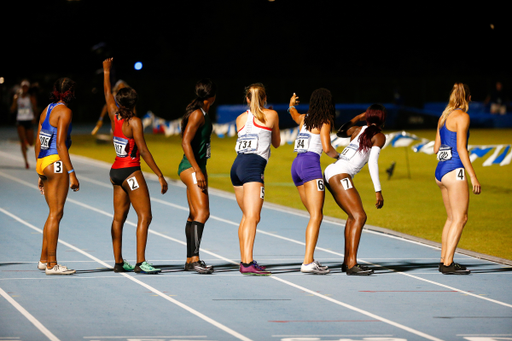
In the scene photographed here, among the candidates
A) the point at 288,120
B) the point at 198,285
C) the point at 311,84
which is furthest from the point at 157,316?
the point at 311,84

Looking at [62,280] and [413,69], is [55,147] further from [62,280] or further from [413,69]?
[413,69]

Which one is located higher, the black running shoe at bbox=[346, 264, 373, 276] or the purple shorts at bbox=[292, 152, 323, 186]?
the purple shorts at bbox=[292, 152, 323, 186]

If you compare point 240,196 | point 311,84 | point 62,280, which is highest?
point 311,84

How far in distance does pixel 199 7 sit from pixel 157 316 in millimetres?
51951

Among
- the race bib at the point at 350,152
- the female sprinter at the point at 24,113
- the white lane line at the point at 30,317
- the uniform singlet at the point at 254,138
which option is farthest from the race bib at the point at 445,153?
the female sprinter at the point at 24,113

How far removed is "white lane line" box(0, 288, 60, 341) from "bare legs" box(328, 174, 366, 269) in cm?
331

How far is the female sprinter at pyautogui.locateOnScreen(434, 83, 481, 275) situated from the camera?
8.07 meters

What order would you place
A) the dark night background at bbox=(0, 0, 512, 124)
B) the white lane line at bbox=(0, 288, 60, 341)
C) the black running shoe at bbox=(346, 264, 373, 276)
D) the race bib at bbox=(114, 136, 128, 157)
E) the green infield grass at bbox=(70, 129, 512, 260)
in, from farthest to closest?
the dark night background at bbox=(0, 0, 512, 124)
the green infield grass at bbox=(70, 129, 512, 260)
the black running shoe at bbox=(346, 264, 373, 276)
the race bib at bbox=(114, 136, 128, 157)
the white lane line at bbox=(0, 288, 60, 341)

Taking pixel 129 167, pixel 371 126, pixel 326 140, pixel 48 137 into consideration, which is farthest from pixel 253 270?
pixel 48 137

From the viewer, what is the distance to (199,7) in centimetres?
5662

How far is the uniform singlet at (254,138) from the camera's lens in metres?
7.93

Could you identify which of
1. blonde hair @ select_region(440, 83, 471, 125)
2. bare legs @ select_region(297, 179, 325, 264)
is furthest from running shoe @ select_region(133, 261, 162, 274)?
blonde hair @ select_region(440, 83, 471, 125)

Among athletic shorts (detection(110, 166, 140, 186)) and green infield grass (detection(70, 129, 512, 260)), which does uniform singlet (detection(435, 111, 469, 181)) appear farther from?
athletic shorts (detection(110, 166, 140, 186))

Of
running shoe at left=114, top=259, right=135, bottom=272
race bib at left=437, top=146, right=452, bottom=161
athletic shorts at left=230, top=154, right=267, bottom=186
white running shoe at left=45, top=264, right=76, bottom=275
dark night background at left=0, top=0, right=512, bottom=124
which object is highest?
dark night background at left=0, top=0, right=512, bottom=124
